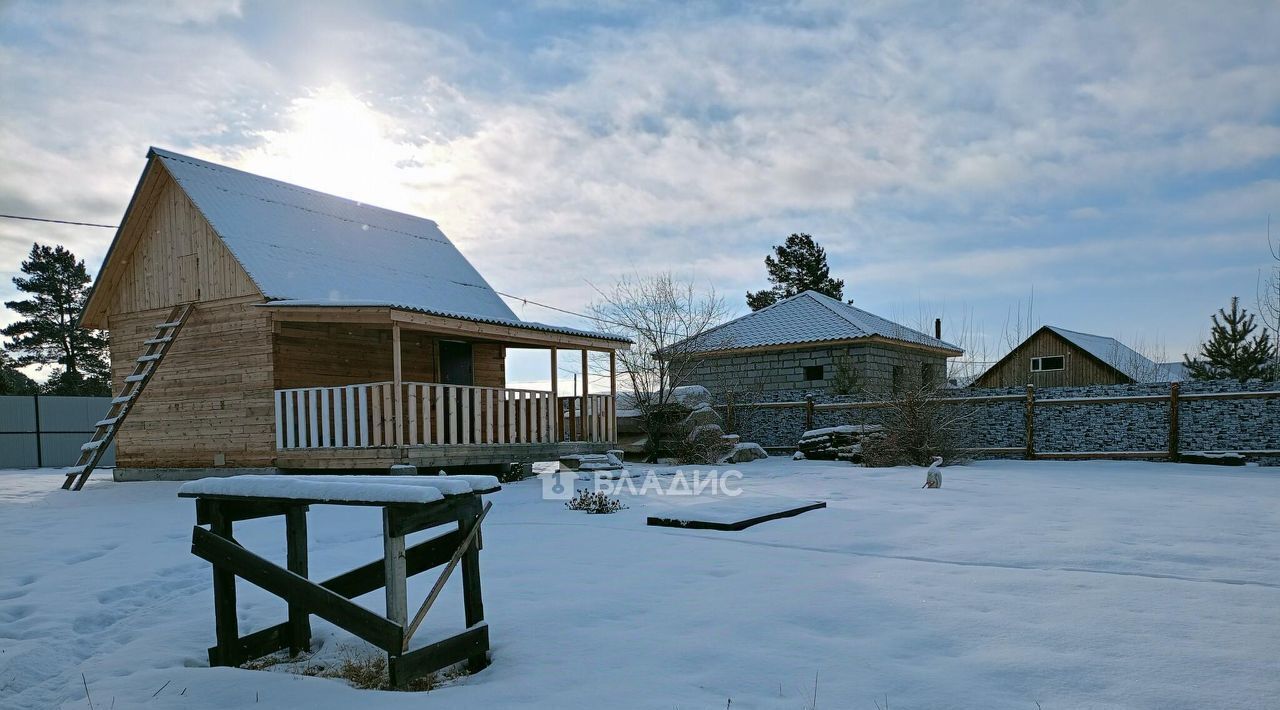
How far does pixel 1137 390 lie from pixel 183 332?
59.5 ft

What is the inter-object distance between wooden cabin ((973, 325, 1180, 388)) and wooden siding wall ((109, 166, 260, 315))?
2710cm

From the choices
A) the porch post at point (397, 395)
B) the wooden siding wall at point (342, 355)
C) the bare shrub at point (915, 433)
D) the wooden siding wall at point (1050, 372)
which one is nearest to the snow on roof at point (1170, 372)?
the wooden siding wall at point (1050, 372)

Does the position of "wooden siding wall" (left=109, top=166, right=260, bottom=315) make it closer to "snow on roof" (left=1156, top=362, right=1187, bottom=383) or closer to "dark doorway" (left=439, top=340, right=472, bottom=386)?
"dark doorway" (left=439, top=340, right=472, bottom=386)

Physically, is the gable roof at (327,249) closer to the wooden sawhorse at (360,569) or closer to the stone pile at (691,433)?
the stone pile at (691,433)

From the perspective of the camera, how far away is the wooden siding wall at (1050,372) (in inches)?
1214

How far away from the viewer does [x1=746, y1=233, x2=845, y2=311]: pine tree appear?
40.2 metres

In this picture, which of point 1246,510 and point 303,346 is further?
point 303,346

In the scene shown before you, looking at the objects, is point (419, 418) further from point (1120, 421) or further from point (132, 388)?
point (1120, 421)

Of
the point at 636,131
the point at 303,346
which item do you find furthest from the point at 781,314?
the point at 303,346

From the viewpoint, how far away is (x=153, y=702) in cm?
346

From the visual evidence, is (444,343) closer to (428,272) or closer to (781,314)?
(428,272)

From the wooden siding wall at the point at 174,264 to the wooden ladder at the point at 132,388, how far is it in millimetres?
503

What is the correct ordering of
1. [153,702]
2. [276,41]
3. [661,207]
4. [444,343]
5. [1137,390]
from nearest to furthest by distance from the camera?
[153,702]
[276,41]
[1137,390]
[444,343]
[661,207]

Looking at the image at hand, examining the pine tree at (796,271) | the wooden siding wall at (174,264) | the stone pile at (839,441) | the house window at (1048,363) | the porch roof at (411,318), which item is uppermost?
the pine tree at (796,271)
